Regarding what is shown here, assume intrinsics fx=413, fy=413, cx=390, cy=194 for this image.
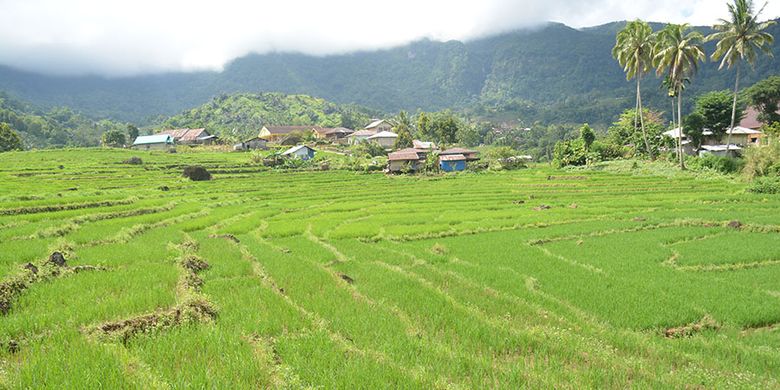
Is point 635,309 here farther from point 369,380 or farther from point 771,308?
point 369,380

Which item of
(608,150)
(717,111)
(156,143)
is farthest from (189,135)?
(717,111)

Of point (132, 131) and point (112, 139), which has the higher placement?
point (132, 131)

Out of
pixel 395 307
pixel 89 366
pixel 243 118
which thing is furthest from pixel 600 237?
pixel 243 118

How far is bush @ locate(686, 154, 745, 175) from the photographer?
36688mm

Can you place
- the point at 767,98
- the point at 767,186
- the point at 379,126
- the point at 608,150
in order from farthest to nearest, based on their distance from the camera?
the point at 379,126
the point at 608,150
the point at 767,98
the point at 767,186

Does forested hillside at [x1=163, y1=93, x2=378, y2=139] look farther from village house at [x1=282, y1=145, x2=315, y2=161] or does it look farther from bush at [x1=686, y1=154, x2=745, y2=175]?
bush at [x1=686, y1=154, x2=745, y2=175]

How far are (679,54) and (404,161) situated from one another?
36178 mm

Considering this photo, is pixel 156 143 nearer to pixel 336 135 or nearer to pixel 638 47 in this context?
pixel 336 135

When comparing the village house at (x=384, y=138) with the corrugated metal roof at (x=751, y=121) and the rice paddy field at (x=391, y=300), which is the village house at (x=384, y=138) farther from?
the rice paddy field at (x=391, y=300)

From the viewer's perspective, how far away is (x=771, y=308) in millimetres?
8453

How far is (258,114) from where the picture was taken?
426ft

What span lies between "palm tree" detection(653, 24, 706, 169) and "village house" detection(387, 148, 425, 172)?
3276 centimetres

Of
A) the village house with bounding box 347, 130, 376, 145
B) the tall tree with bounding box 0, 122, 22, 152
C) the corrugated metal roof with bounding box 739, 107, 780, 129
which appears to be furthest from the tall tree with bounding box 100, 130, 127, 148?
the corrugated metal roof with bounding box 739, 107, 780, 129

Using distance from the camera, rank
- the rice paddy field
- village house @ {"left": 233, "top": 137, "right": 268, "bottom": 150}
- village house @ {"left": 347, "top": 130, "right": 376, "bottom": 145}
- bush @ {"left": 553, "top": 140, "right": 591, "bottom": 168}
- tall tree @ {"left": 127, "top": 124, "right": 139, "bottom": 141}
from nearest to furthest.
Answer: the rice paddy field < bush @ {"left": 553, "top": 140, "right": 591, "bottom": 168} < village house @ {"left": 233, "top": 137, "right": 268, "bottom": 150} < village house @ {"left": 347, "top": 130, "right": 376, "bottom": 145} < tall tree @ {"left": 127, "top": 124, "right": 139, "bottom": 141}
